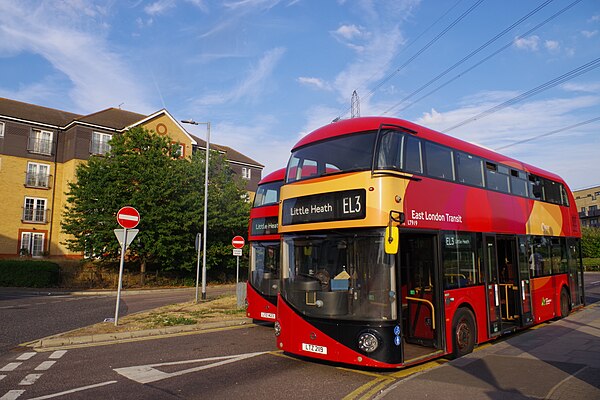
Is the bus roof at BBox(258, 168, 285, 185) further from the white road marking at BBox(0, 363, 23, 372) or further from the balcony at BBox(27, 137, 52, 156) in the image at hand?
the balcony at BBox(27, 137, 52, 156)

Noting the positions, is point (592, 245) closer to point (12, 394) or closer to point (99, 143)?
point (99, 143)

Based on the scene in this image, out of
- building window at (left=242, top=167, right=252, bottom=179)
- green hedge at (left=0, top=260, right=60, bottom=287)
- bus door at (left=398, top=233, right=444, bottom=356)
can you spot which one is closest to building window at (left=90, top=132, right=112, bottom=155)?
green hedge at (left=0, top=260, right=60, bottom=287)

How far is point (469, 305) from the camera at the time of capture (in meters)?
8.52

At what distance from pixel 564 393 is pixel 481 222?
431 cm

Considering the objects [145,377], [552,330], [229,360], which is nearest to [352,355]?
[229,360]

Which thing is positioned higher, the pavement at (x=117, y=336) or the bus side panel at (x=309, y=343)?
the bus side panel at (x=309, y=343)

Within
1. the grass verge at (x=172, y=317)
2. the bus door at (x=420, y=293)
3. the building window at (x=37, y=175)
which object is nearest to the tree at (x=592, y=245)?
the grass verge at (x=172, y=317)

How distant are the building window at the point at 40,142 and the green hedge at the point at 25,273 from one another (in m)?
13.2

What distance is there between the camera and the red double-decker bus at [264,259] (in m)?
11.7

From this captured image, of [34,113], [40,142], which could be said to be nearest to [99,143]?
[40,142]

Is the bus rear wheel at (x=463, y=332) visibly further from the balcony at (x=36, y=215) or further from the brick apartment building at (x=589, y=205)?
the brick apartment building at (x=589, y=205)

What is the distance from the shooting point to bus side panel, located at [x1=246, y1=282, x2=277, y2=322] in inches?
453

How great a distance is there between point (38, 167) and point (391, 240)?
37.5m

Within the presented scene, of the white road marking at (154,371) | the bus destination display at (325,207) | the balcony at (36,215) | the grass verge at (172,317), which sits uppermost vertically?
the balcony at (36,215)
